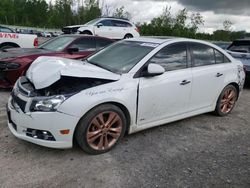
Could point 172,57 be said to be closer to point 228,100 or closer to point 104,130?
point 104,130

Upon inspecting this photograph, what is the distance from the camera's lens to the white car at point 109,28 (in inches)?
553

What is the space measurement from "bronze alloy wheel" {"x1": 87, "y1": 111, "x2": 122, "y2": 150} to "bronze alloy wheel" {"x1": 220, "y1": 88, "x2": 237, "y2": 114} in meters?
2.58

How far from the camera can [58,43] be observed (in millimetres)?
7363

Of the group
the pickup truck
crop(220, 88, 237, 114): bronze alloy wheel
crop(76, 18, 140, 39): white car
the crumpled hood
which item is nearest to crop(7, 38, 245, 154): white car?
crop(220, 88, 237, 114): bronze alloy wheel

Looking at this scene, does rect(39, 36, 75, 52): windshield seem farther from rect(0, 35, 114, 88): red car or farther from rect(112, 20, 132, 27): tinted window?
rect(112, 20, 132, 27): tinted window

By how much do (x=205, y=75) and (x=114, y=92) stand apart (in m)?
1.93

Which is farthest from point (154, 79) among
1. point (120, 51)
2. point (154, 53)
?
point (120, 51)

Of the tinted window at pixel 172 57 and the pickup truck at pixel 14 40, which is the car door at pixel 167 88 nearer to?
the tinted window at pixel 172 57

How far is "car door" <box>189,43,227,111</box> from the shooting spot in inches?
179

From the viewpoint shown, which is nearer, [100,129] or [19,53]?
[100,129]

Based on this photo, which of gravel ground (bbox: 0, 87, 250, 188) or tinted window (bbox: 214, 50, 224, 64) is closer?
gravel ground (bbox: 0, 87, 250, 188)

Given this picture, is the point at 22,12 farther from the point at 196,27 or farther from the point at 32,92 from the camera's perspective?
the point at 32,92

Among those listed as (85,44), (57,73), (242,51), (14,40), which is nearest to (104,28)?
(14,40)

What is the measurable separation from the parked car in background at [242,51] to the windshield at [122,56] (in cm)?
455
